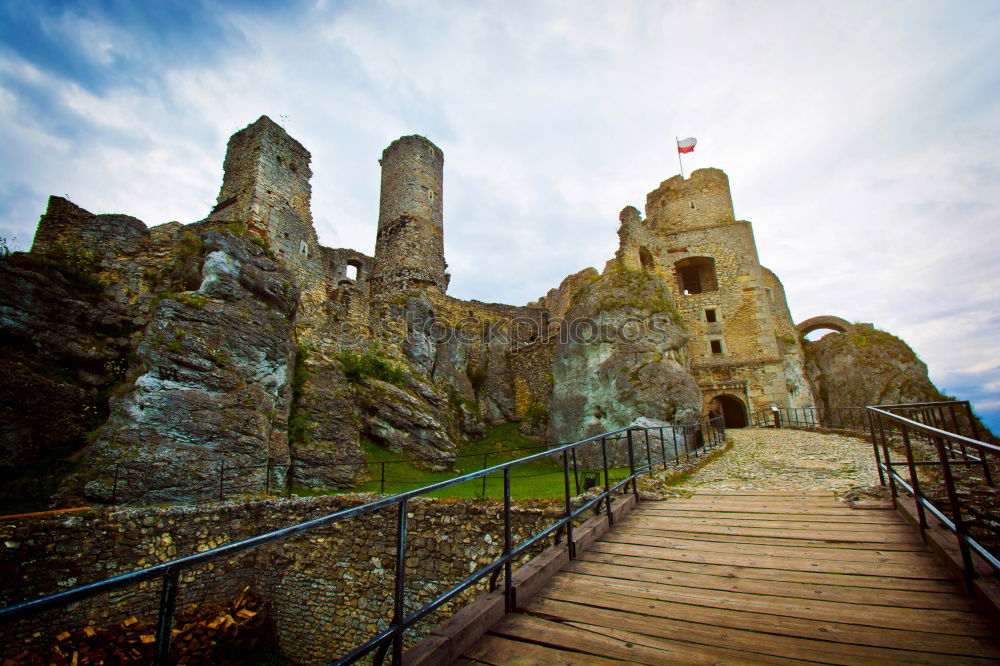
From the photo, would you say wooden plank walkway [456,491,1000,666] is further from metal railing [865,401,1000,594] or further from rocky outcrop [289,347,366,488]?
rocky outcrop [289,347,366,488]

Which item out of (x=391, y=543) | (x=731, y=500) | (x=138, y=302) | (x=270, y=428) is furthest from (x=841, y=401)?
(x=138, y=302)

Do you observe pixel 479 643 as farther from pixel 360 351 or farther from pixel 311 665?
pixel 360 351

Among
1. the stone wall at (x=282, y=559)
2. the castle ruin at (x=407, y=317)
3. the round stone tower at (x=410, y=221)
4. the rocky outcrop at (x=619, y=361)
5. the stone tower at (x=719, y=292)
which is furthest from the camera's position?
the stone tower at (x=719, y=292)

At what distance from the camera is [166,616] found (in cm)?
145

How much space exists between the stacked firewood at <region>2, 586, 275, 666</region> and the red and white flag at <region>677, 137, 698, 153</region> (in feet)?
110

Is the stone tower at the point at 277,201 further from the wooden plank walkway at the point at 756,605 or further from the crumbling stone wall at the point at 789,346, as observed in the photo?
the crumbling stone wall at the point at 789,346

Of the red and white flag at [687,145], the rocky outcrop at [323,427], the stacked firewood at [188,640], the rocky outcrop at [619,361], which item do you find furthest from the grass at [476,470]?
the red and white flag at [687,145]

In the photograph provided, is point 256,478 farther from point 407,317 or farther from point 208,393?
point 407,317

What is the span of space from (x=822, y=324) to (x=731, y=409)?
12039 mm

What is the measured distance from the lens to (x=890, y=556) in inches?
130

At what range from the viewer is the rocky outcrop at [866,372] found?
77.0ft

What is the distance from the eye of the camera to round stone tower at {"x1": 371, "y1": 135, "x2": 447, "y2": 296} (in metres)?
21.0

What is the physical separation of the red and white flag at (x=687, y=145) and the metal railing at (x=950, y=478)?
24576 mm

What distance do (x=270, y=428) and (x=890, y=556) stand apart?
11.7 m
